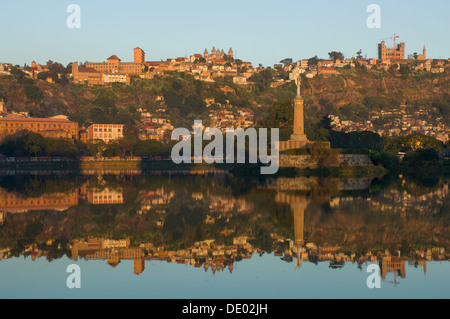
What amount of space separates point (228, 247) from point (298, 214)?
8531 mm

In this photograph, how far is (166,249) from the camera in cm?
2134

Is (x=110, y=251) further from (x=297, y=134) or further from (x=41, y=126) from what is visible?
(x=41, y=126)

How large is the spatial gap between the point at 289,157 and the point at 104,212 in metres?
40.3

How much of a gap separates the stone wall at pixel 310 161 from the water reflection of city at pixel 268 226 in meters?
25.1

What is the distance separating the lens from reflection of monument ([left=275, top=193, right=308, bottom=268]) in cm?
2080

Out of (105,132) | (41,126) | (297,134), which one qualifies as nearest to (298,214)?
(297,134)

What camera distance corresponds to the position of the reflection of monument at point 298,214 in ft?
68.2

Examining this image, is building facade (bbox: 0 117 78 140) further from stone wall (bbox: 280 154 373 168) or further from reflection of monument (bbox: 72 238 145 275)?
reflection of monument (bbox: 72 238 145 275)

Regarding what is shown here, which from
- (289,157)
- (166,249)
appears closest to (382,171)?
(289,157)

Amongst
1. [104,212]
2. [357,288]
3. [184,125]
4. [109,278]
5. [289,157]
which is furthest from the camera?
[184,125]

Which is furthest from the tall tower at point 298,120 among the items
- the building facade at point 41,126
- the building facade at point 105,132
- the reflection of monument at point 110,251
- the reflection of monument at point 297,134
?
the building facade at point 105,132

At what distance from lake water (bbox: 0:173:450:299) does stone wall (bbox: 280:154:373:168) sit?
101 feet
